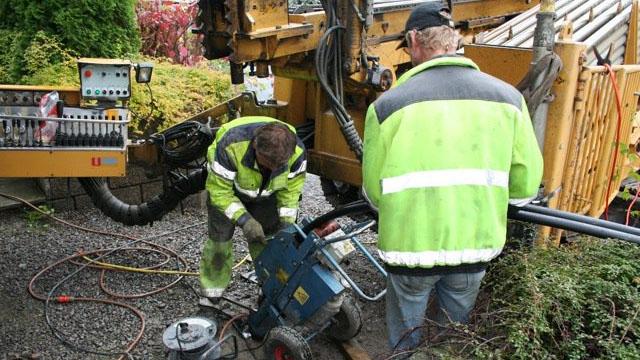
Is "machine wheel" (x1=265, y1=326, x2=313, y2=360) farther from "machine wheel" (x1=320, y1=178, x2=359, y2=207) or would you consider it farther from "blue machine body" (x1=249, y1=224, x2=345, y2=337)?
"machine wheel" (x1=320, y1=178, x2=359, y2=207)

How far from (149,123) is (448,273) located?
4357 millimetres

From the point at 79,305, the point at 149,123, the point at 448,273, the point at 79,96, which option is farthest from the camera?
the point at 149,123

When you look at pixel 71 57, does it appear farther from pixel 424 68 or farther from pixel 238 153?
pixel 424 68

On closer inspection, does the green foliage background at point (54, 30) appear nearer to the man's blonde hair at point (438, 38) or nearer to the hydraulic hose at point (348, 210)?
the hydraulic hose at point (348, 210)

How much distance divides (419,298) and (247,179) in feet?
5.40

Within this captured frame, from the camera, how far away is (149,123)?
627 cm

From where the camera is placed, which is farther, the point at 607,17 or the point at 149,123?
the point at 149,123

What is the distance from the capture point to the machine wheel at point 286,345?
3586 mm

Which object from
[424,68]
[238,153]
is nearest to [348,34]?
[238,153]

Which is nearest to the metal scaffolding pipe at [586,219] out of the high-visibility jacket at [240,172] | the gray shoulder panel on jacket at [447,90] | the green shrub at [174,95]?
the gray shoulder panel on jacket at [447,90]

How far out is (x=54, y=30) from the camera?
6.44 meters

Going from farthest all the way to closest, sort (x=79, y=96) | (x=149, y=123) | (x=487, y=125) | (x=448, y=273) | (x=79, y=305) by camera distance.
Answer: (x=149, y=123) < (x=79, y=305) < (x=79, y=96) < (x=448, y=273) < (x=487, y=125)

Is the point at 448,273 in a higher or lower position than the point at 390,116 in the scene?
lower

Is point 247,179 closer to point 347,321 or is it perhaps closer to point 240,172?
point 240,172
